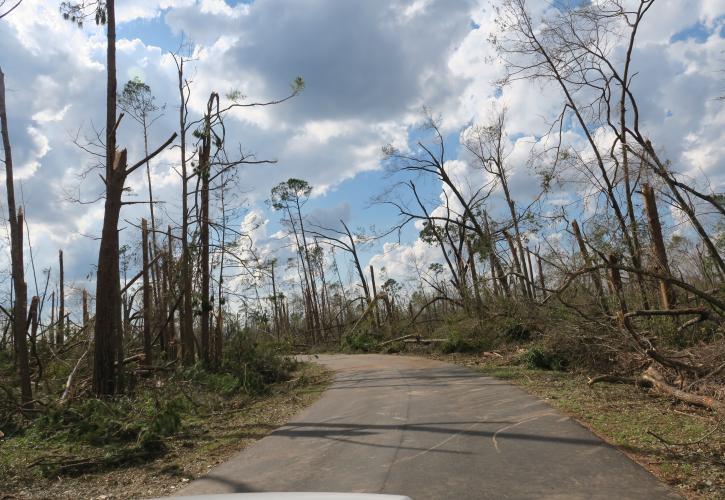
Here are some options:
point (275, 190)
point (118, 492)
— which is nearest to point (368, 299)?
point (275, 190)

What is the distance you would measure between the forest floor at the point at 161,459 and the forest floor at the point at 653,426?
5.08 m

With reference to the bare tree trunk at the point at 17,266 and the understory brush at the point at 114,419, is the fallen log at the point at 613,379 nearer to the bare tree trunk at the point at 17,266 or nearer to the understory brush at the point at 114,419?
the understory brush at the point at 114,419

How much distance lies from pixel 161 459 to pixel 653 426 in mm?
6811

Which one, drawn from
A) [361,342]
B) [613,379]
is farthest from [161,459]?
[361,342]

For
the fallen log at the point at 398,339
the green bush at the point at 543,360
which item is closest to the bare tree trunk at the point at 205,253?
the green bush at the point at 543,360

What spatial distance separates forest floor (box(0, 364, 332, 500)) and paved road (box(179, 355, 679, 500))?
0.42m

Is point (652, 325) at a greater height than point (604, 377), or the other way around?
point (652, 325)

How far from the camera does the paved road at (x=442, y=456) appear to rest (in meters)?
5.22

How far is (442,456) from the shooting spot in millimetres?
6453

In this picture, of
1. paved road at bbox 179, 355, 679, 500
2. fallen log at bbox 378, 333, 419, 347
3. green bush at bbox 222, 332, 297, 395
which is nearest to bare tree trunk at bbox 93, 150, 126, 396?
green bush at bbox 222, 332, 297, 395

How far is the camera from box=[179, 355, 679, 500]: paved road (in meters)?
5.22

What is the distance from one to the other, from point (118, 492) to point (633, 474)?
5689mm

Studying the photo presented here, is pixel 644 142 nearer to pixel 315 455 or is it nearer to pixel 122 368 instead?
pixel 315 455

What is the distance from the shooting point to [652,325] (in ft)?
41.6
